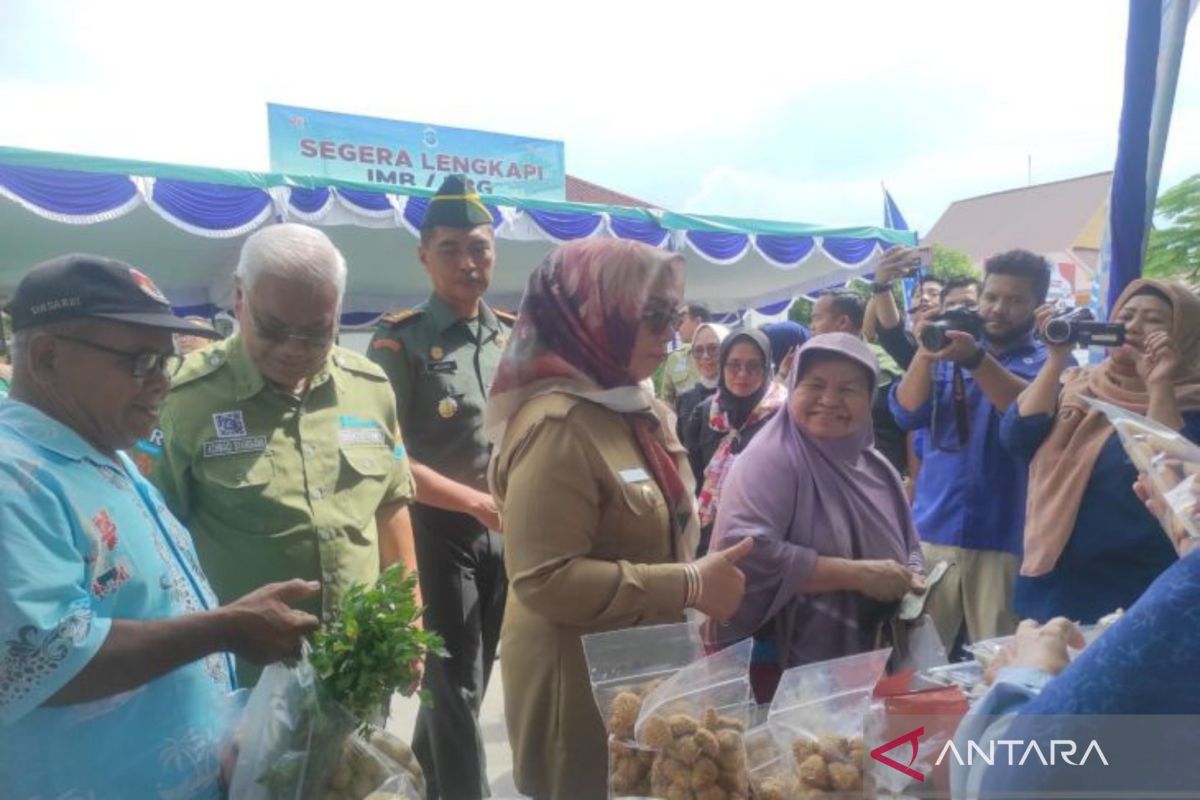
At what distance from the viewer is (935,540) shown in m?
3.13

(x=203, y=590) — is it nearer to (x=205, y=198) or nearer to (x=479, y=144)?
(x=205, y=198)

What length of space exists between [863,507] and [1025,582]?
0.84 meters

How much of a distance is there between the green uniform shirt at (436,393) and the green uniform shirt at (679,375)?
8.00 feet

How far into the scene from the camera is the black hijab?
3549 mm

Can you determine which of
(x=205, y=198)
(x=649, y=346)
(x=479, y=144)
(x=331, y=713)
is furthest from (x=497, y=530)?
(x=479, y=144)

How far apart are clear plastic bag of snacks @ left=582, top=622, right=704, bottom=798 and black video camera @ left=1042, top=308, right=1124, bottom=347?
66.4 inches

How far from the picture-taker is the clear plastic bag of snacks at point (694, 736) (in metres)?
1.23

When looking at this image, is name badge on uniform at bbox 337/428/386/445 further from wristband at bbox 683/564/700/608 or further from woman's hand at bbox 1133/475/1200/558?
woman's hand at bbox 1133/475/1200/558

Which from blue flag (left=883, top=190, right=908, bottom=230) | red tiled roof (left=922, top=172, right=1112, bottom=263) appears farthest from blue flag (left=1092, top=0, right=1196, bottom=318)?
red tiled roof (left=922, top=172, right=1112, bottom=263)

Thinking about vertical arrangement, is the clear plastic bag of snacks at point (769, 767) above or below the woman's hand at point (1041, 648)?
below

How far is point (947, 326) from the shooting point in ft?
9.67

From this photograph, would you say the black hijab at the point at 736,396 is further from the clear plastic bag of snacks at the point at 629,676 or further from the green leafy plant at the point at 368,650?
the green leafy plant at the point at 368,650

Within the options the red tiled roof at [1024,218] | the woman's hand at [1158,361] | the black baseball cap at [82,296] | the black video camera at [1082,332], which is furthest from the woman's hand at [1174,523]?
the red tiled roof at [1024,218]

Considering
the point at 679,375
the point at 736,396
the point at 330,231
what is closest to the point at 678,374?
the point at 679,375
